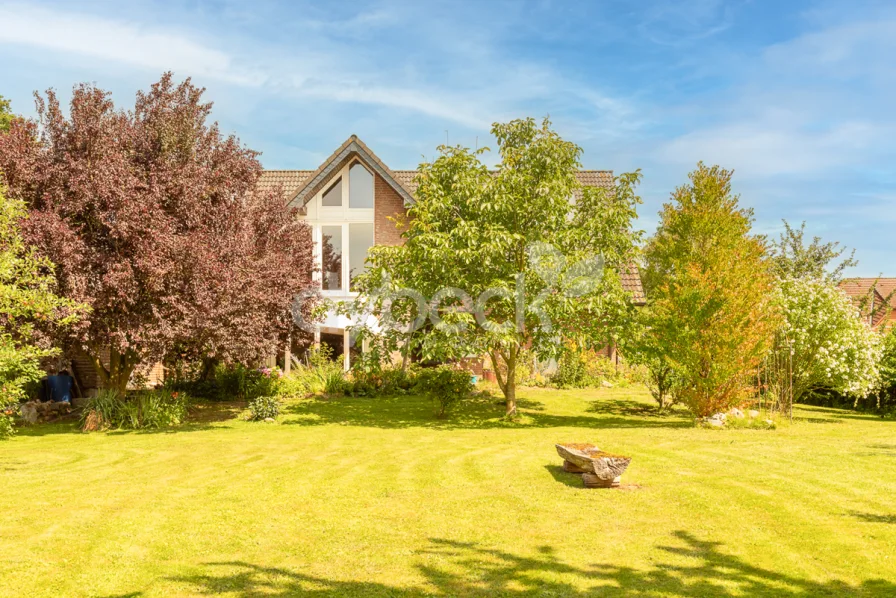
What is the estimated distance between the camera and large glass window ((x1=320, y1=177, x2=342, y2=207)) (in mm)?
28734

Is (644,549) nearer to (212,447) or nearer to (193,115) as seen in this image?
(212,447)

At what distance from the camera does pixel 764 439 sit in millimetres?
15297

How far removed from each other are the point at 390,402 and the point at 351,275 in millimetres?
7082

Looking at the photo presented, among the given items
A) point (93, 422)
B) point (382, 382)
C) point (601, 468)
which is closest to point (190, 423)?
point (93, 422)

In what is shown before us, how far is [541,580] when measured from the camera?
7074 millimetres

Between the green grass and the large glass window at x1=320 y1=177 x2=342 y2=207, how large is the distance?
1461 cm

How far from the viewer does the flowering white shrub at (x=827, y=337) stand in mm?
21250

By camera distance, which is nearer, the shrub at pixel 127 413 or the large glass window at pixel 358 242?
the shrub at pixel 127 413

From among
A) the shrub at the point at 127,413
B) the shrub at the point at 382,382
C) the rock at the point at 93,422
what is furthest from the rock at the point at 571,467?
the rock at the point at 93,422

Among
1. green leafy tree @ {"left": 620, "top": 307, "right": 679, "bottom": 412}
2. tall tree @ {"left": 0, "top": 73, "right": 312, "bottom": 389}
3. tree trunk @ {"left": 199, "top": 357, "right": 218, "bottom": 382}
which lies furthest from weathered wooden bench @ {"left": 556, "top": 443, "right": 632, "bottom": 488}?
tree trunk @ {"left": 199, "top": 357, "right": 218, "bottom": 382}

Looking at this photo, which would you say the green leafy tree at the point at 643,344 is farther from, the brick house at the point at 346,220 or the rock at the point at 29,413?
the rock at the point at 29,413

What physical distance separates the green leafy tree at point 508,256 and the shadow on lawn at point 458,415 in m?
1.19

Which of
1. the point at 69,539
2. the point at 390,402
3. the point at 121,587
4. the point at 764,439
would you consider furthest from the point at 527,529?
the point at 390,402

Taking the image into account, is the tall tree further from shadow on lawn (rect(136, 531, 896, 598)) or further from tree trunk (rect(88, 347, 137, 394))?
shadow on lawn (rect(136, 531, 896, 598))
